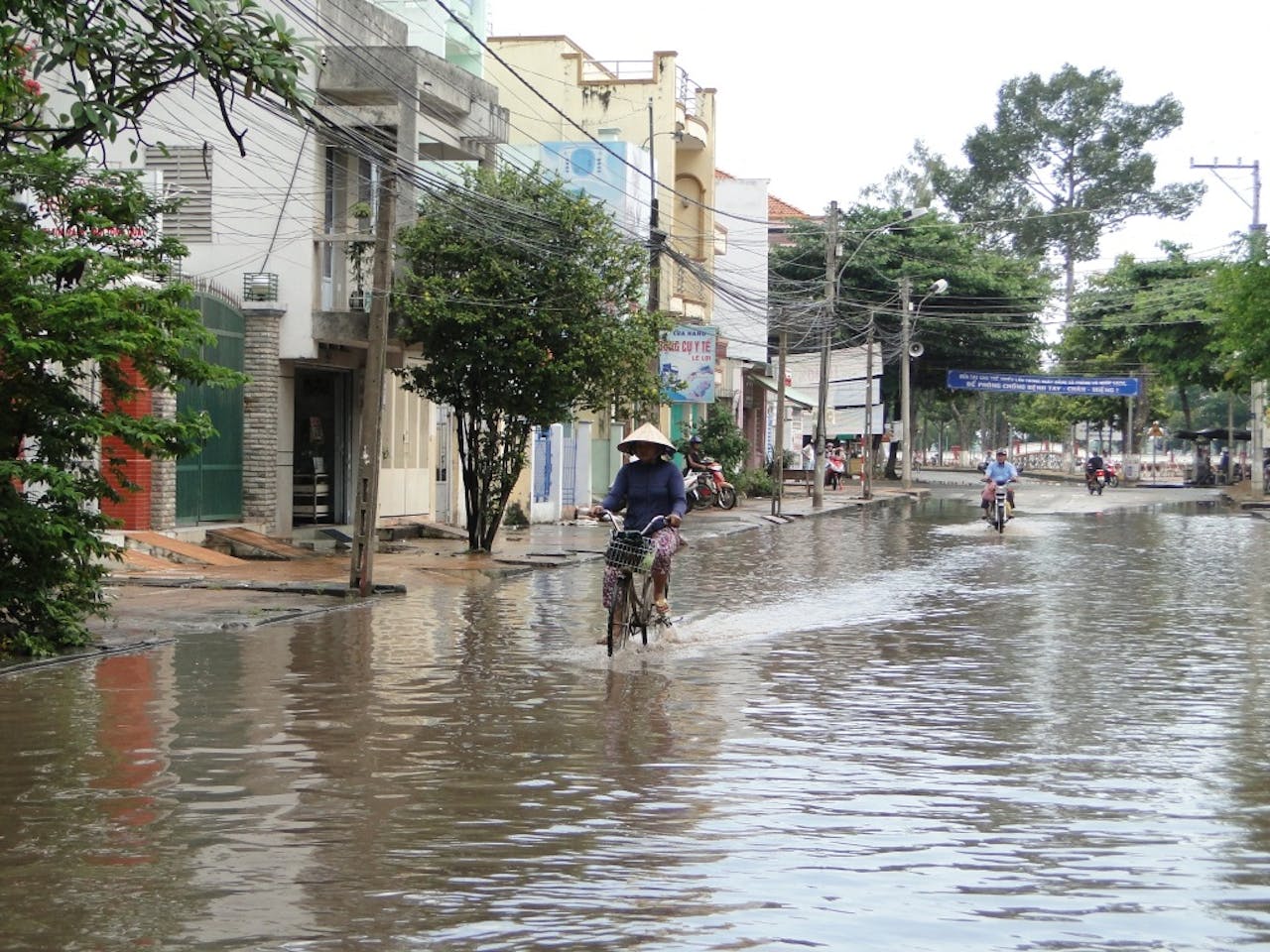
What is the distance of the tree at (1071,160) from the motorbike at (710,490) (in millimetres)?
42394

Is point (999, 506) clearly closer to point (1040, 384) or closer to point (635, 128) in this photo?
point (635, 128)

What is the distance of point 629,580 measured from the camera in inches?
527

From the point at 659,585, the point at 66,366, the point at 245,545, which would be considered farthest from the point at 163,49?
the point at 245,545

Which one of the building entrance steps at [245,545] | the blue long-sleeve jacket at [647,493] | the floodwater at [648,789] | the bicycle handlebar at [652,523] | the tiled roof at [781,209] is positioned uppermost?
the tiled roof at [781,209]

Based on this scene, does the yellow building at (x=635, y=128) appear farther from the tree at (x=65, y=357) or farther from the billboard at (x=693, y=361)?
the tree at (x=65, y=357)

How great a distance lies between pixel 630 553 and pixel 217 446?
45.6ft

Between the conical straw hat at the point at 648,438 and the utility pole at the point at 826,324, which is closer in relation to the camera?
the conical straw hat at the point at 648,438

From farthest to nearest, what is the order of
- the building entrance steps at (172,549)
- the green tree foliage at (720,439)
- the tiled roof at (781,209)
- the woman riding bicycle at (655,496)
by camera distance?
1. the tiled roof at (781,209)
2. the green tree foliage at (720,439)
3. the building entrance steps at (172,549)
4. the woman riding bicycle at (655,496)

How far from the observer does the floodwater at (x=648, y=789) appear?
576 centimetres

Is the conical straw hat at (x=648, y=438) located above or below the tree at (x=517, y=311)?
below

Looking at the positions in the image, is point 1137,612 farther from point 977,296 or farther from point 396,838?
point 977,296

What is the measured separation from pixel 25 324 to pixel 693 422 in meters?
37.7

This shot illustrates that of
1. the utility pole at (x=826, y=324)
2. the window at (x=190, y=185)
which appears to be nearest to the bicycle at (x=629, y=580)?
the window at (x=190, y=185)

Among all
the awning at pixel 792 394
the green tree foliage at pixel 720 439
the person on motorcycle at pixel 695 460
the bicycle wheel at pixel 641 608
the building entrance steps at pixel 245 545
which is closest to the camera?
the bicycle wheel at pixel 641 608
